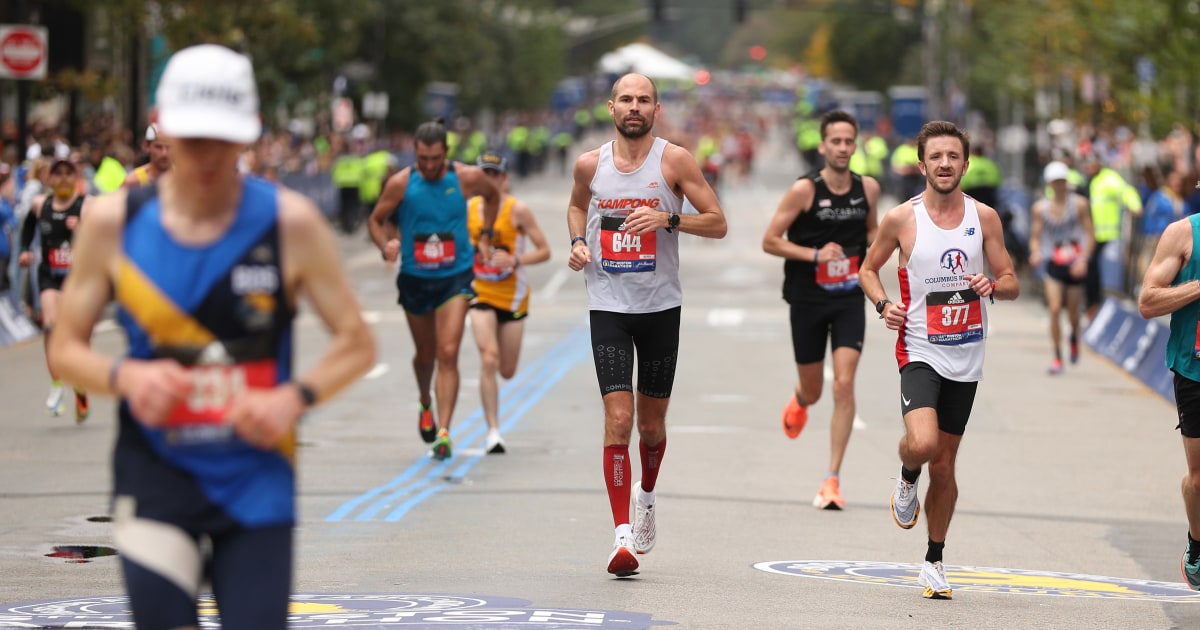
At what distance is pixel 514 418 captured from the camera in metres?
16.2

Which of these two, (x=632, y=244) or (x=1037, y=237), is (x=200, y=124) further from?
(x=1037, y=237)

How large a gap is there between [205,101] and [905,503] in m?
5.08

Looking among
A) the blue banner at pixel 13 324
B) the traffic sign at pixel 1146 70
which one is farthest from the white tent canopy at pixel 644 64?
the blue banner at pixel 13 324

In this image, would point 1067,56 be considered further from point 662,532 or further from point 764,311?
point 662,532

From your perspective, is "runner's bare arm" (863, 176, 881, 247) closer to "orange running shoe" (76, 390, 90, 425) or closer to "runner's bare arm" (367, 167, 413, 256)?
"runner's bare arm" (367, 167, 413, 256)

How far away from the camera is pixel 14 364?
Result: 19.8m

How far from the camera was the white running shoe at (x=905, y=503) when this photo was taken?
347 inches

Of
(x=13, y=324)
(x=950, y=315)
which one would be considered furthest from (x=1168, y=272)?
(x=13, y=324)

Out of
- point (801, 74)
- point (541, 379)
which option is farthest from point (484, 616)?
point (801, 74)

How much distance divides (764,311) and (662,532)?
17232 millimetres

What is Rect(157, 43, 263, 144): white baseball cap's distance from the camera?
176 inches

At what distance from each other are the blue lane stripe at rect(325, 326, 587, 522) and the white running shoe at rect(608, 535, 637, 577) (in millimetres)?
2418

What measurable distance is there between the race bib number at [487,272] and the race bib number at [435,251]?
0.66 metres

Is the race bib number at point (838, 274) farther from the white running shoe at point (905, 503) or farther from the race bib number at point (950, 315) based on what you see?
the race bib number at point (950, 315)
